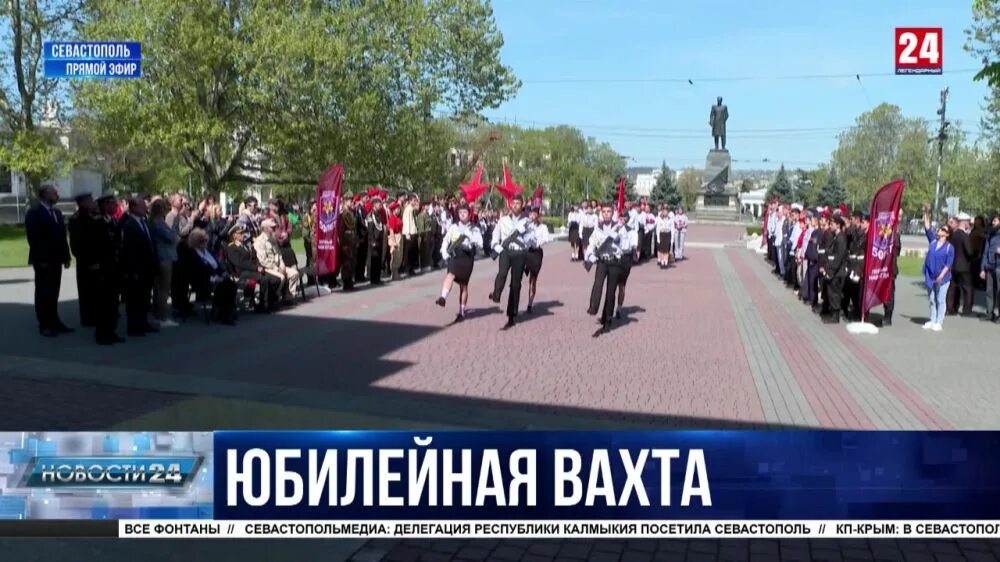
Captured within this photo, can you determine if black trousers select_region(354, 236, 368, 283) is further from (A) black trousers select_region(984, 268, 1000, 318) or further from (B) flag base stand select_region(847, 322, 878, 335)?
(A) black trousers select_region(984, 268, 1000, 318)

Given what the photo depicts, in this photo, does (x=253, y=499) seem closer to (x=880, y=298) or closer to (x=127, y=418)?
(x=127, y=418)

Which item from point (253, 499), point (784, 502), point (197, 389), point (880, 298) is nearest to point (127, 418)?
point (197, 389)

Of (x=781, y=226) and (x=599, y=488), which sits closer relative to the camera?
(x=599, y=488)

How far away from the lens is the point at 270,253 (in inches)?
585

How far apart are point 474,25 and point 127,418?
29314 mm

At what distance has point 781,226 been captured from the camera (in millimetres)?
25406

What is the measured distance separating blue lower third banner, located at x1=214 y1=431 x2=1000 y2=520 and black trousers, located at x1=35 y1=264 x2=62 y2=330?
28.8 ft

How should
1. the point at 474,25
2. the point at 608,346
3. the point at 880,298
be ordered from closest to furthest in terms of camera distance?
the point at 608,346, the point at 880,298, the point at 474,25

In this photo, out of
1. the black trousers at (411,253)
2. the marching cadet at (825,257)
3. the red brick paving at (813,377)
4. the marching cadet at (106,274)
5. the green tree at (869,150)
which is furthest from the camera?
the green tree at (869,150)

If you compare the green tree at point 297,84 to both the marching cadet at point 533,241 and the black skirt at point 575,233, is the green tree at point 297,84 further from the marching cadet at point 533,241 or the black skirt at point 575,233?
the marching cadet at point 533,241

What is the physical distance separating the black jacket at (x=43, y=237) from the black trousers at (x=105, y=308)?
0.81m

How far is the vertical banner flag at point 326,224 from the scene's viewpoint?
17.5 metres

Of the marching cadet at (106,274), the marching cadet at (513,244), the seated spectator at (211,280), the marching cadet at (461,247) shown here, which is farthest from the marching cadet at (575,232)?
the marching cadet at (106,274)

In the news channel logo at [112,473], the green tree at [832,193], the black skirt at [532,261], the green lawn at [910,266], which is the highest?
the green tree at [832,193]
